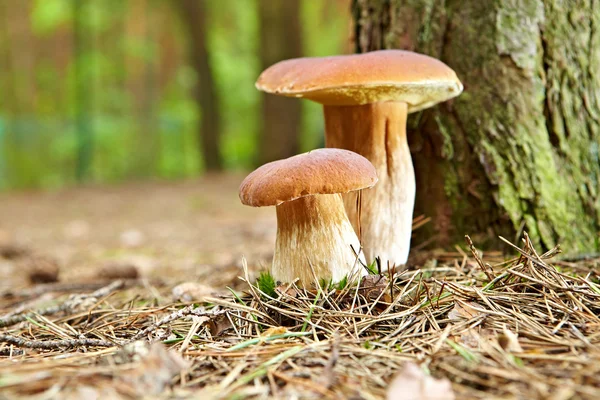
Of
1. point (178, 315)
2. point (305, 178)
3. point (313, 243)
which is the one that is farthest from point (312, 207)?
point (178, 315)

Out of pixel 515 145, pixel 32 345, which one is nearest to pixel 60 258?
pixel 32 345

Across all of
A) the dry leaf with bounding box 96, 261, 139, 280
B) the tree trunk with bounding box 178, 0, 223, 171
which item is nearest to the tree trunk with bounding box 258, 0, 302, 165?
the tree trunk with bounding box 178, 0, 223, 171

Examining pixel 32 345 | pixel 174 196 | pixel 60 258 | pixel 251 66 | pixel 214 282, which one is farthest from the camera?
pixel 251 66

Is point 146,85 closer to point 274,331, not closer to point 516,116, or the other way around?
point 516,116

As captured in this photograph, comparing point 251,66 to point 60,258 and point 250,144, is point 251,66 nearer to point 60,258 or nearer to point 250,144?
point 250,144

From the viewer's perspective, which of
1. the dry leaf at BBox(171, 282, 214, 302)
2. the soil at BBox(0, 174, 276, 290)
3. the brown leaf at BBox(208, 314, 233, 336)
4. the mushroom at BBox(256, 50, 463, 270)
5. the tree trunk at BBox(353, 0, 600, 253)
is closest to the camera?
the brown leaf at BBox(208, 314, 233, 336)

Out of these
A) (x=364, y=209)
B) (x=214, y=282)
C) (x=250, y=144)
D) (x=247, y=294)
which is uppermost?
(x=364, y=209)

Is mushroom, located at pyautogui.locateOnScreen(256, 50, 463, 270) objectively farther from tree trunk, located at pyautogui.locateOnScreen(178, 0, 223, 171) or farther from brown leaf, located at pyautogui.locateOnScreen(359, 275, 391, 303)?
tree trunk, located at pyautogui.locateOnScreen(178, 0, 223, 171)
